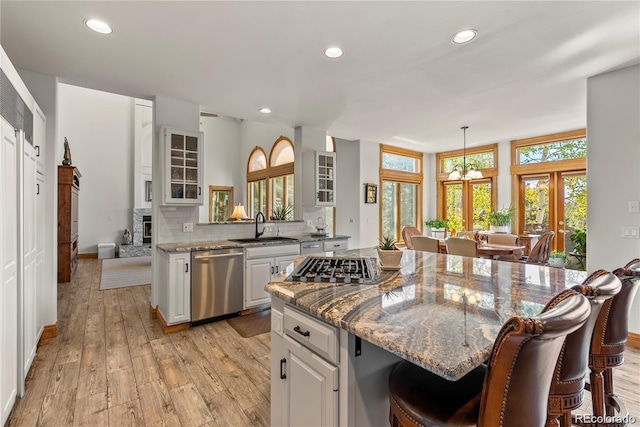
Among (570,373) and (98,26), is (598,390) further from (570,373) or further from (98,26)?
(98,26)

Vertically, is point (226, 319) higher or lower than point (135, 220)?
lower

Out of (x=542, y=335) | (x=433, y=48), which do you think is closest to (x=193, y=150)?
(x=433, y=48)

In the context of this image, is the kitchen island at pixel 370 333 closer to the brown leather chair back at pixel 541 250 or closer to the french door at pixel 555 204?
the brown leather chair back at pixel 541 250

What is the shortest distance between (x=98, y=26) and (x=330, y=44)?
1.69 m

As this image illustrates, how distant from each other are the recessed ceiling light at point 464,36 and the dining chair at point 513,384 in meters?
2.05

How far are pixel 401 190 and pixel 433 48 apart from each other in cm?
492

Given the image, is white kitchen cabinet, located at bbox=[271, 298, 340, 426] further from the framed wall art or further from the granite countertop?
the framed wall art

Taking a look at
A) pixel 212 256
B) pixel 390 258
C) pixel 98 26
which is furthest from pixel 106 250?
pixel 390 258

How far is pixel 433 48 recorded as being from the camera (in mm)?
2516

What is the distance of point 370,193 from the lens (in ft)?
21.1

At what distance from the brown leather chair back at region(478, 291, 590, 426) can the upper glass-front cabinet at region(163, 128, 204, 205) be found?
3.49m

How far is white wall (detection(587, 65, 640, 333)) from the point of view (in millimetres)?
2834

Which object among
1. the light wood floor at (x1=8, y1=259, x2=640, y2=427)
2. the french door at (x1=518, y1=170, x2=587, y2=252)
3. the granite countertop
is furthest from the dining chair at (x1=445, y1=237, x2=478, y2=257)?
the french door at (x1=518, y1=170, x2=587, y2=252)

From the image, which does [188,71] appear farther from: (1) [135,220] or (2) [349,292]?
(1) [135,220]
